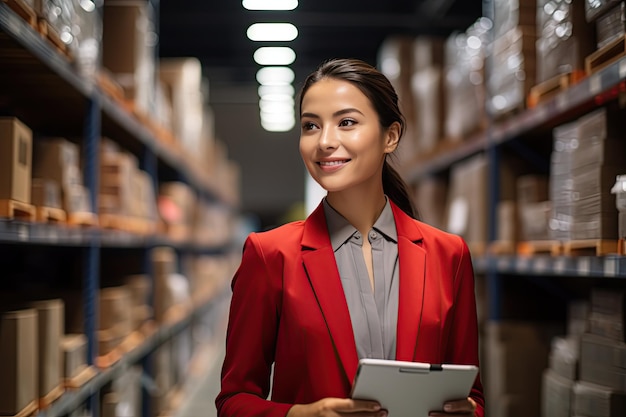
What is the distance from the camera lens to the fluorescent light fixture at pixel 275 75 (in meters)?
11.2

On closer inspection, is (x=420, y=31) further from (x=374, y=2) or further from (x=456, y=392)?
(x=456, y=392)

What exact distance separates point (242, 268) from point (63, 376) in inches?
66.1

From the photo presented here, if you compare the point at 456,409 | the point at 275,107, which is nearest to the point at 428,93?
the point at 456,409

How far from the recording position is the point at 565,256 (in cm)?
348

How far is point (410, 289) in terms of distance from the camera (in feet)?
6.55

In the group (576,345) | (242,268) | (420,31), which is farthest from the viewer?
(420,31)

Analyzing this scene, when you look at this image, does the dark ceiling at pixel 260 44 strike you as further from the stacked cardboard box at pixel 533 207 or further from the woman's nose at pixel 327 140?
the woman's nose at pixel 327 140

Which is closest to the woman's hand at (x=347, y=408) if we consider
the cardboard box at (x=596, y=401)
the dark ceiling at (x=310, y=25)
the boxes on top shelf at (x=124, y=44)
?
the cardboard box at (x=596, y=401)

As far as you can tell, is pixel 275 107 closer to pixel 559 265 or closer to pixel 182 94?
pixel 182 94

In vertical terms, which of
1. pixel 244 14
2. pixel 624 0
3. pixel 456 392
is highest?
pixel 244 14

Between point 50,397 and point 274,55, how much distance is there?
26.0 ft

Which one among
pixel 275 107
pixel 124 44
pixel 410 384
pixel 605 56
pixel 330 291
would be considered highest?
pixel 275 107

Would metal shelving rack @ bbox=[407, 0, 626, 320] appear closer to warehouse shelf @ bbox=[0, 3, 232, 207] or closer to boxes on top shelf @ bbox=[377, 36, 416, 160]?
boxes on top shelf @ bbox=[377, 36, 416, 160]

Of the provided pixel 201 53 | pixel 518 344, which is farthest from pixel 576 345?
pixel 201 53
